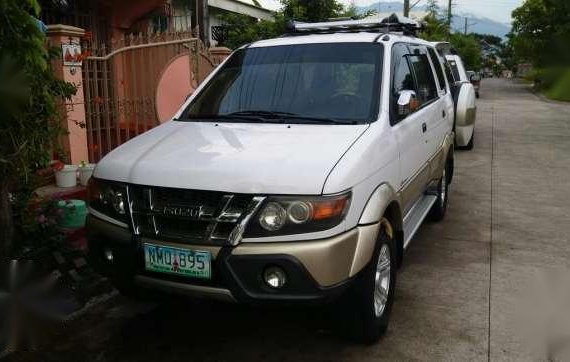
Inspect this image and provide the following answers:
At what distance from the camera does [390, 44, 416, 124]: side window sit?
3.58m

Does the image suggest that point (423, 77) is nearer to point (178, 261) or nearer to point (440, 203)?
point (440, 203)

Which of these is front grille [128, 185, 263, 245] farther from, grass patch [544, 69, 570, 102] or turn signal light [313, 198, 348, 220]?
grass patch [544, 69, 570, 102]

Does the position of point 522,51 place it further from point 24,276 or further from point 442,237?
point 442,237

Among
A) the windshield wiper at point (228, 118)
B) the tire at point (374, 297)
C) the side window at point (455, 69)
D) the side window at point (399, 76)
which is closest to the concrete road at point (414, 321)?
the tire at point (374, 297)

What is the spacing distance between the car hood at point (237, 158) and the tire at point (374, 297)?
0.59 metres

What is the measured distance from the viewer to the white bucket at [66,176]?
525 centimetres

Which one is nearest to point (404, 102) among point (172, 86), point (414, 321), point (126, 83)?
point (414, 321)

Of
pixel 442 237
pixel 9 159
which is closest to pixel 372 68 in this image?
Answer: pixel 442 237

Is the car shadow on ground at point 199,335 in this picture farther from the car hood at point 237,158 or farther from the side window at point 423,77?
the side window at point 423,77

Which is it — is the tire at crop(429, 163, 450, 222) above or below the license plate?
below

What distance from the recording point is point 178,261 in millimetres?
2725

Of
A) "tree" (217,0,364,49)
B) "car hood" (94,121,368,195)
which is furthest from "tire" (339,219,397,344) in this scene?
"tree" (217,0,364,49)

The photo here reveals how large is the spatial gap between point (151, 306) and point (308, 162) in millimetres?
1795

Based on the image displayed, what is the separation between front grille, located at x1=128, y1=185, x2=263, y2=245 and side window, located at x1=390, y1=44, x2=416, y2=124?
139 centimetres
